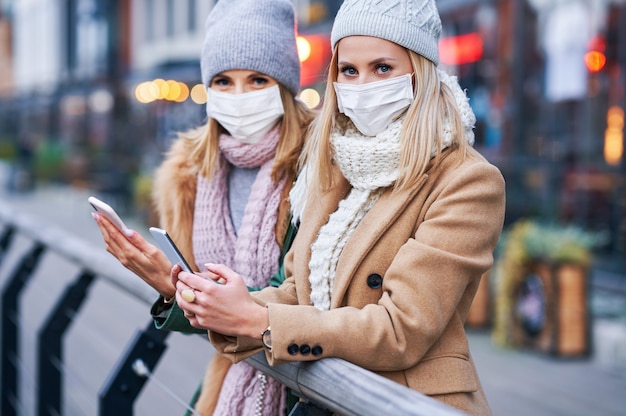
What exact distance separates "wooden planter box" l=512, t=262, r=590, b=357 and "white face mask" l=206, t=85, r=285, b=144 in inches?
157

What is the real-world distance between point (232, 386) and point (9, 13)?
150 feet

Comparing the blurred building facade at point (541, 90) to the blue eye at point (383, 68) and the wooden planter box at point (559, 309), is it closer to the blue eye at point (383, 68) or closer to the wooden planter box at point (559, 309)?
the blue eye at point (383, 68)

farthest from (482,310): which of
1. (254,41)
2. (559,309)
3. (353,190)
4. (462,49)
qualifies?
(353,190)

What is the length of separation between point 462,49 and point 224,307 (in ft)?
30.9

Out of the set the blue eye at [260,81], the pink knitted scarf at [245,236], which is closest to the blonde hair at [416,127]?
the pink knitted scarf at [245,236]

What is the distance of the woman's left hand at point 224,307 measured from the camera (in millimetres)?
1769

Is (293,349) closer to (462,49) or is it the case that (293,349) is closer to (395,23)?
(395,23)

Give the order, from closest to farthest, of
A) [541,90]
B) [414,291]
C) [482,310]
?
[414,291]
[482,310]
[541,90]

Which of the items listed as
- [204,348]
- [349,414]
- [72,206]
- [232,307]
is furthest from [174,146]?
[72,206]

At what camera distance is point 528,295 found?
20.5ft

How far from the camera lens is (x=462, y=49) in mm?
10656

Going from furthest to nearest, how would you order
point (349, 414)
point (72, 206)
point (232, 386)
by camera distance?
point (72, 206) < point (232, 386) < point (349, 414)

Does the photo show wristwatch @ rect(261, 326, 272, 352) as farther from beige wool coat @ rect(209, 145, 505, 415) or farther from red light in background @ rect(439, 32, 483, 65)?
red light in background @ rect(439, 32, 483, 65)

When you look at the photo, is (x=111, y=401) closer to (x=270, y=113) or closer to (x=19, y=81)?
(x=270, y=113)
